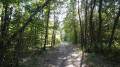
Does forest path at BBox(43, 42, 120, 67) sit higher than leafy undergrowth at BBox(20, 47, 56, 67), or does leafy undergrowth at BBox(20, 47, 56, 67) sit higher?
leafy undergrowth at BBox(20, 47, 56, 67)

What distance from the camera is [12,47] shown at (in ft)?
17.7

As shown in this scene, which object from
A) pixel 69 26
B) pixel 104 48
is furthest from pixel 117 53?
pixel 69 26

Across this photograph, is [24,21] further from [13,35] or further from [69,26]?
[69,26]

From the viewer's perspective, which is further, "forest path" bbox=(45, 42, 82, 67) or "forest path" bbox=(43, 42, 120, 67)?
"forest path" bbox=(45, 42, 82, 67)

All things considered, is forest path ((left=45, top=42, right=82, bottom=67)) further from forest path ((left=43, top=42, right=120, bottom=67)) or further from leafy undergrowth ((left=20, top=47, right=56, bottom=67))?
leafy undergrowth ((left=20, top=47, right=56, bottom=67))

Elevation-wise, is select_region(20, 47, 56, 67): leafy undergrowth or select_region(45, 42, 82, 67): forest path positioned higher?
select_region(20, 47, 56, 67): leafy undergrowth

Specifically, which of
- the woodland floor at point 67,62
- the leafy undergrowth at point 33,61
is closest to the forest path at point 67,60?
the woodland floor at point 67,62

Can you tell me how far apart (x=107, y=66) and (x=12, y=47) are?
7.16 meters

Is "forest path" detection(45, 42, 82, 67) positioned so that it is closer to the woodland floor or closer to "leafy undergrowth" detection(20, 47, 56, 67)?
the woodland floor

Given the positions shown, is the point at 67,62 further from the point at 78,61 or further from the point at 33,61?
the point at 33,61

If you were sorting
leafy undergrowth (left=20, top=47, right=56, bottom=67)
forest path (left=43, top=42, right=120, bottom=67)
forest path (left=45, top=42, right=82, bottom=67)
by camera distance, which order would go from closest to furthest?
leafy undergrowth (left=20, top=47, right=56, bottom=67) < forest path (left=43, top=42, right=120, bottom=67) < forest path (left=45, top=42, right=82, bottom=67)

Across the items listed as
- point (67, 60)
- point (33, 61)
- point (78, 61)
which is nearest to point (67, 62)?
point (67, 60)

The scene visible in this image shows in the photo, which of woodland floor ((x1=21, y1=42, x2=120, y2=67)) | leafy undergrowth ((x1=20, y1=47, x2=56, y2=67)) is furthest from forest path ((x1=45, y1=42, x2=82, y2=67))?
leafy undergrowth ((x1=20, y1=47, x2=56, y2=67))

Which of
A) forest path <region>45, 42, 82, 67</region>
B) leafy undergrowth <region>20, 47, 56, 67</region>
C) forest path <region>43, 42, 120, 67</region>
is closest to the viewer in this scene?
leafy undergrowth <region>20, 47, 56, 67</region>
